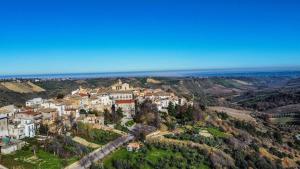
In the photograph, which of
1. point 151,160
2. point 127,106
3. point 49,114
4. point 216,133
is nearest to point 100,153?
point 151,160

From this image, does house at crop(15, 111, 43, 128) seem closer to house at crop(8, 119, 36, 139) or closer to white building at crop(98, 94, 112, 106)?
house at crop(8, 119, 36, 139)

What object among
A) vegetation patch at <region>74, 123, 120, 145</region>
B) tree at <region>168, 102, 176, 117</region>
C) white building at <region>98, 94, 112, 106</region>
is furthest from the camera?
tree at <region>168, 102, 176, 117</region>

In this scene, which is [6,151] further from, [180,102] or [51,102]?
[180,102]

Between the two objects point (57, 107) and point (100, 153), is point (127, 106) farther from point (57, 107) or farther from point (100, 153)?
point (100, 153)

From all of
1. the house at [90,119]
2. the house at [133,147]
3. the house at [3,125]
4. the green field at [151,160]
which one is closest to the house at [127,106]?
the house at [90,119]

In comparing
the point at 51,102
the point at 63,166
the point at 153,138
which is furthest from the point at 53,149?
the point at 51,102

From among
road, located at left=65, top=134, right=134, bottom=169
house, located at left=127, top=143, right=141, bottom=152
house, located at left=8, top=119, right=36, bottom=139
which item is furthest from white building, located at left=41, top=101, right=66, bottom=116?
house, located at left=127, top=143, right=141, bottom=152
